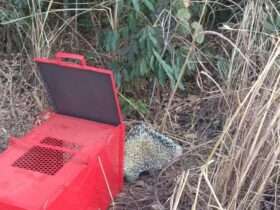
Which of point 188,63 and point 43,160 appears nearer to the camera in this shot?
point 43,160

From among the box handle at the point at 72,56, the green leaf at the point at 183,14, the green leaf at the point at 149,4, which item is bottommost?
the box handle at the point at 72,56

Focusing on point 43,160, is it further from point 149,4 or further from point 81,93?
point 149,4

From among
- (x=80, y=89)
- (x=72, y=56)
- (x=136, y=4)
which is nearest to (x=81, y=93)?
(x=80, y=89)

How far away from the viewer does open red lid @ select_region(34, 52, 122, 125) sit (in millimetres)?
1655

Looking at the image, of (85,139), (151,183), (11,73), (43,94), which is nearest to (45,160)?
(85,139)

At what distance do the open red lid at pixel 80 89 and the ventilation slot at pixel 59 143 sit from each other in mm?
145

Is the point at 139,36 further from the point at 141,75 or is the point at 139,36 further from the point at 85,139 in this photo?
the point at 85,139

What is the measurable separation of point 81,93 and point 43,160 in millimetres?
265

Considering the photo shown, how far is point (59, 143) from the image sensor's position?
1724mm

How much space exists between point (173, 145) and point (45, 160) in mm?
608

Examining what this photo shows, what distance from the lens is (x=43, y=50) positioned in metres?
2.41

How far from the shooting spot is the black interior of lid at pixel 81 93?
167 cm

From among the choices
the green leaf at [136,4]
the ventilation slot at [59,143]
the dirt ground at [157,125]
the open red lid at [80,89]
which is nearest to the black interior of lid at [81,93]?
the open red lid at [80,89]

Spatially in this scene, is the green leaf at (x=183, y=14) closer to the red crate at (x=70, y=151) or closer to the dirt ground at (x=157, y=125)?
the dirt ground at (x=157, y=125)
